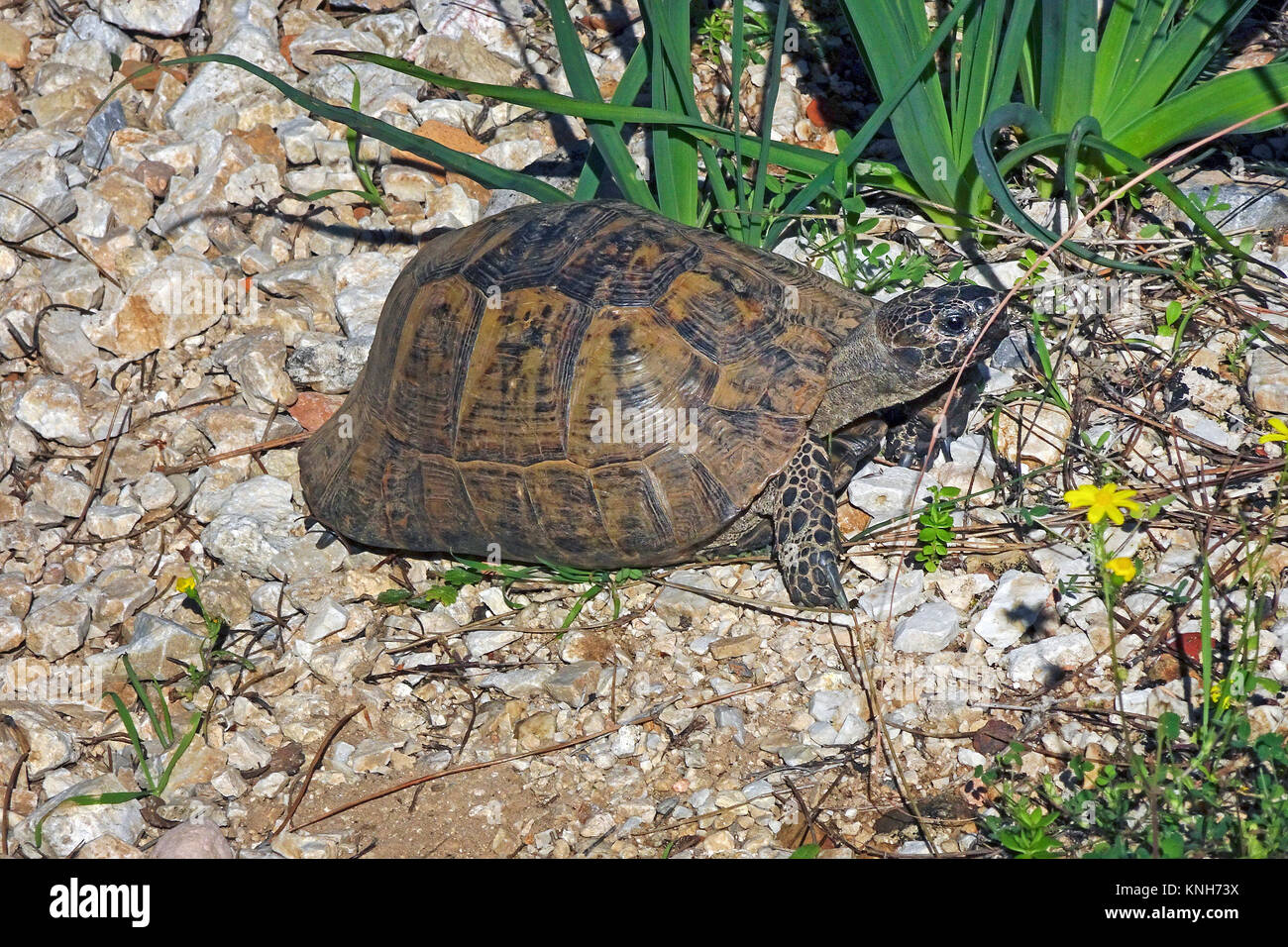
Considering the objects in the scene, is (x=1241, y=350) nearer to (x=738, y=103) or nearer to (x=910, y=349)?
(x=910, y=349)

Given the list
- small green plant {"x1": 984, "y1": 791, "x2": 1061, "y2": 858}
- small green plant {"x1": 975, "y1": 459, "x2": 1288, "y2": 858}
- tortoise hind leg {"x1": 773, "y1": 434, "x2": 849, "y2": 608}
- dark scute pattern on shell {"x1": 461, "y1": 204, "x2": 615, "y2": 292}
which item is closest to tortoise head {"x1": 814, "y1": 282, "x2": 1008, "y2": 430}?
tortoise hind leg {"x1": 773, "y1": 434, "x2": 849, "y2": 608}

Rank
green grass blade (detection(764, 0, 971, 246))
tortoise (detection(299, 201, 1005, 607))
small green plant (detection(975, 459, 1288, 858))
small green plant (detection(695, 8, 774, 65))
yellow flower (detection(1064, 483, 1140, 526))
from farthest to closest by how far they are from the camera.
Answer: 1. small green plant (detection(695, 8, 774, 65))
2. green grass blade (detection(764, 0, 971, 246))
3. tortoise (detection(299, 201, 1005, 607))
4. small green plant (detection(975, 459, 1288, 858))
5. yellow flower (detection(1064, 483, 1140, 526))

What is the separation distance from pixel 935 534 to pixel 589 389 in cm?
140

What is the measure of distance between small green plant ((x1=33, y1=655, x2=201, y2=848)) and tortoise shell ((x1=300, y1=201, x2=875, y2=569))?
99 cm

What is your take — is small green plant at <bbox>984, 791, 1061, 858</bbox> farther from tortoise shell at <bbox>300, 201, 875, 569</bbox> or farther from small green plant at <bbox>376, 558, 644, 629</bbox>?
small green plant at <bbox>376, 558, 644, 629</bbox>

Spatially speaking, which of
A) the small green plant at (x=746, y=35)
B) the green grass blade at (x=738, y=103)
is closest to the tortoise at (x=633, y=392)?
the green grass blade at (x=738, y=103)

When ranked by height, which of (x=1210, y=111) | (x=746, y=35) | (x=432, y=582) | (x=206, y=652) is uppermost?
(x=746, y=35)

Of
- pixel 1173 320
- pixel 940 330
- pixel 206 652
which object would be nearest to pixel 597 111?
pixel 940 330

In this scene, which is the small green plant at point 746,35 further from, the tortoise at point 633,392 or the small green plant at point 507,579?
the small green plant at point 507,579

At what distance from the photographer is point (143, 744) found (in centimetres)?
400

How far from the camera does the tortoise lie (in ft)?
13.5

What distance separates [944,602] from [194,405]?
360cm

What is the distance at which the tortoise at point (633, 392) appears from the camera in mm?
4102

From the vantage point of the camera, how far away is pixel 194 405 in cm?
523
